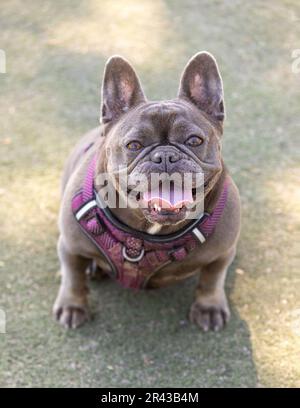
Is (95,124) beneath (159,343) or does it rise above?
above

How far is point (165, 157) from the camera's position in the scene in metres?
2.87

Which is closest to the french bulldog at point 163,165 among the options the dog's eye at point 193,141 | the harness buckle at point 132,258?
the dog's eye at point 193,141

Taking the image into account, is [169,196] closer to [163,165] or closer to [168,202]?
[168,202]

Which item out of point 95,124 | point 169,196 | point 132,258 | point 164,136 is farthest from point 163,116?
point 95,124

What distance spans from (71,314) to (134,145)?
1.26 metres

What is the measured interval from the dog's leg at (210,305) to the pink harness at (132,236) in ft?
1.45

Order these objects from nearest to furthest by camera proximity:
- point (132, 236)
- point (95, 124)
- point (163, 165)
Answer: point (163, 165) < point (132, 236) < point (95, 124)

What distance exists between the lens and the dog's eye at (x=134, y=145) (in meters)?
2.99

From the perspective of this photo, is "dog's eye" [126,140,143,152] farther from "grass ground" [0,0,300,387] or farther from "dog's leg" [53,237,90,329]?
"grass ground" [0,0,300,387]

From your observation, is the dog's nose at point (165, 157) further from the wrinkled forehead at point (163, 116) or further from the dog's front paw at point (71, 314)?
the dog's front paw at point (71, 314)

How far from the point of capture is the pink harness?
322cm

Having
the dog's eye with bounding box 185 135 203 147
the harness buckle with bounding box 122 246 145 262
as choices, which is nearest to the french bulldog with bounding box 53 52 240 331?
the dog's eye with bounding box 185 135 203 147

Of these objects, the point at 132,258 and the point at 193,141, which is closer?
the point at 193,141
